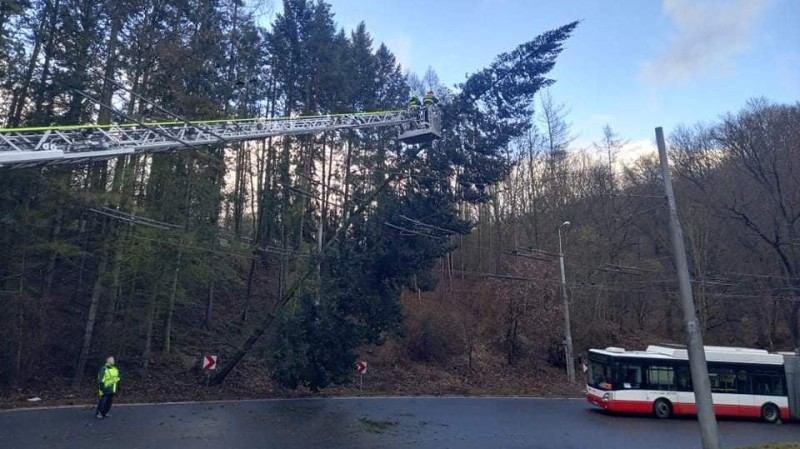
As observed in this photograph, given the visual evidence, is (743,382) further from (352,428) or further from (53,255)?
(53,255)

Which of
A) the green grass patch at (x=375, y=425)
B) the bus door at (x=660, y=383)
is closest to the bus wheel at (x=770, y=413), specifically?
the bus door at (x=660, y=383)

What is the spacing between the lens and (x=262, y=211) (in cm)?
2731

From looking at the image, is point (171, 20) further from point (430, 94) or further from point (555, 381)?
point (555, 381)

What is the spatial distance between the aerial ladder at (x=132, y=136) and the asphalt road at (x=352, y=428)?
6.36 meters

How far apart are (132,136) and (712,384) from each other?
22.9 meters

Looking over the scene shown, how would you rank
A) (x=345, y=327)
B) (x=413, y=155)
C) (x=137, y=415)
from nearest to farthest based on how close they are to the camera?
(x=137, y=415) → (x=345, y=327) → (x=413, y=155)

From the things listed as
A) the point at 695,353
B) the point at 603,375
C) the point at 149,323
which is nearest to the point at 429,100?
the point at 695,353

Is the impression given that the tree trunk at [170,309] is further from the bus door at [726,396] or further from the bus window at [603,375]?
the bus door at [726,396]

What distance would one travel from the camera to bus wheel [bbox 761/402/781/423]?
72.6ft

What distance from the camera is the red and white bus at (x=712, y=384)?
22047 millimetres

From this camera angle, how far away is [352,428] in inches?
622

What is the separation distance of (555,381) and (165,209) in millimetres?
24413

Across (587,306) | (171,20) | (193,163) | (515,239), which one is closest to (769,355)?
(587,306)

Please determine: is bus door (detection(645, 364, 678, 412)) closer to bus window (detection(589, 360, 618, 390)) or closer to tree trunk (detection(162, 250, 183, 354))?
bus window (detection(589, 360, 618, 390))
